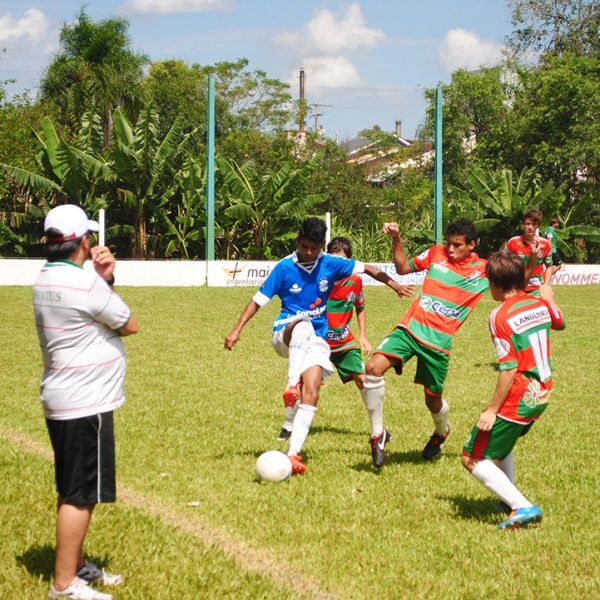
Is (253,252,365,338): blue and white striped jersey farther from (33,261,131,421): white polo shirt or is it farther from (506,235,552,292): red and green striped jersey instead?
(506,235,552,292): red and green striped jersey

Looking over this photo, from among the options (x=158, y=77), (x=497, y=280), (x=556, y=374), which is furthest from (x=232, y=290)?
(x=158, y=77)

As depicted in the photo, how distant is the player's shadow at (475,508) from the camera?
5781mm

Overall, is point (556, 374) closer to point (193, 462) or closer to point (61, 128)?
point (193, 462)

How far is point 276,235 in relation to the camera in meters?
33.1

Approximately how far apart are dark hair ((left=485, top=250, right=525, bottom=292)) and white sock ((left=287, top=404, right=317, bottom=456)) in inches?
81.0

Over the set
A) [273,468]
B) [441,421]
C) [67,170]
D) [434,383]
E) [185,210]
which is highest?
[67,170]

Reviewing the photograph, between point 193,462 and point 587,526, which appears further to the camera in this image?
point 193,462

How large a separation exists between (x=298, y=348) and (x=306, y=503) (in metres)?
1.49

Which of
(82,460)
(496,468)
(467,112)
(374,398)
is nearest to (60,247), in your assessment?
(82,460)

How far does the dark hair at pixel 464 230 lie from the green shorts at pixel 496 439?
2.32 m

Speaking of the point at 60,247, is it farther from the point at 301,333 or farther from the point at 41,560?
the point at 301,333

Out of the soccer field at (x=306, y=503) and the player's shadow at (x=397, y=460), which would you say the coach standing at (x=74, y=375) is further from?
the player's shadow at (x=397, y=460)

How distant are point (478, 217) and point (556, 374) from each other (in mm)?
21994

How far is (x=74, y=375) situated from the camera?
4184 mm
